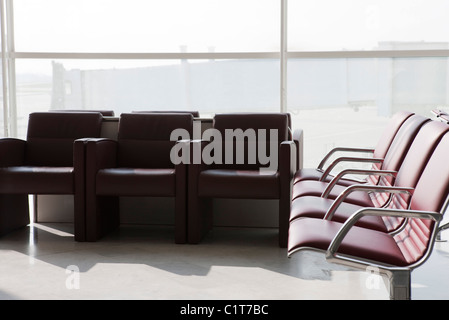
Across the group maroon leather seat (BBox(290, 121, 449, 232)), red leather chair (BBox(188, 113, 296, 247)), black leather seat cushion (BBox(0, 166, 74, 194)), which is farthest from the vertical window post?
maroon leather seat (BBox(290, 121, 449, 232))

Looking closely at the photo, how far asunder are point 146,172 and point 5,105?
3178mm

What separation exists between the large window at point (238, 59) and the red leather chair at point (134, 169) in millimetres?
1763

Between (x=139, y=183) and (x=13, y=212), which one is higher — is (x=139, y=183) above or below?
above

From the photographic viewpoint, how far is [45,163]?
505 centimetres

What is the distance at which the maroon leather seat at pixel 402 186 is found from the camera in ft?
8.59

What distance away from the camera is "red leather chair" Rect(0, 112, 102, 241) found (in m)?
4.45

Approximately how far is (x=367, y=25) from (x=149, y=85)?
235 cm

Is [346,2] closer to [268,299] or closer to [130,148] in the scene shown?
[130,148]

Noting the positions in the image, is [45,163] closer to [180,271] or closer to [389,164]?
[180,271]

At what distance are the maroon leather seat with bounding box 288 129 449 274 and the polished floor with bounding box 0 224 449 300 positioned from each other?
79 cm

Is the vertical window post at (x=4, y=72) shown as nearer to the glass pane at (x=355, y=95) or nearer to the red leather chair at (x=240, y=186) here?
the glass pane at (x=355, y=95)

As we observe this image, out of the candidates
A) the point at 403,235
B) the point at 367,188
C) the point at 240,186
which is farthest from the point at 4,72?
the point at 403,235

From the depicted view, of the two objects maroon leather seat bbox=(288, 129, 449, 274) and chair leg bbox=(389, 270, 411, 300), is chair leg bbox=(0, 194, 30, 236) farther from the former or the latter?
chair leg bbox=(389, 270, 411, 300)

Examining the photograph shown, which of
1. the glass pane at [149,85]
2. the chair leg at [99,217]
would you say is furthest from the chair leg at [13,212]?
the glass pane at [149,85]
